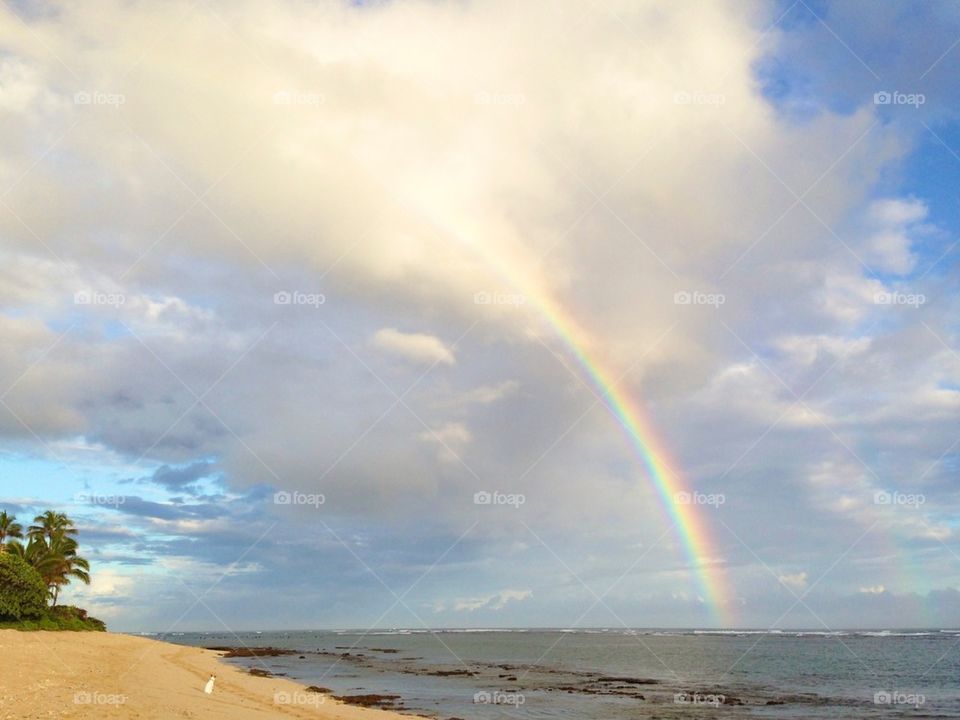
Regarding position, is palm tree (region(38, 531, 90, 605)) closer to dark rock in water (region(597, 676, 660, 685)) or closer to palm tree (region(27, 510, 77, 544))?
palm tree (region(27, 510, 77, 544))

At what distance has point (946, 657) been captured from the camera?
90.3 m

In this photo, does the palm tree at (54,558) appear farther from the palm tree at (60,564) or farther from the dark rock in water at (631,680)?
the dark rock in water at (631,680)

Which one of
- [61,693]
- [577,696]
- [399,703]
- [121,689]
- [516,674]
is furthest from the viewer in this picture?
[516,674]

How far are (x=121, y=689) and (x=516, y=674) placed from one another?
39.3 m

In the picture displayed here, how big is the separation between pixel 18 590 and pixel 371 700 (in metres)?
35.3

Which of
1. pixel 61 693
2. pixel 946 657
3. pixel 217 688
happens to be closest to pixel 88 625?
pixel 217 688

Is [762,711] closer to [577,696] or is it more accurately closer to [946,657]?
[577,696]

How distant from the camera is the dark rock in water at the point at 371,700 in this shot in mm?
35728

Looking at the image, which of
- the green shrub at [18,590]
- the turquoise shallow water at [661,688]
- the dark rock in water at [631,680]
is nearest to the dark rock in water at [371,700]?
the turquoise shallow water at [661,688]

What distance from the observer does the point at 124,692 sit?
27.3m

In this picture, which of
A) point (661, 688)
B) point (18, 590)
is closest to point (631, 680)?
point (661, 688)

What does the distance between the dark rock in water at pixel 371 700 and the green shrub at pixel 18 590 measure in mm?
32543

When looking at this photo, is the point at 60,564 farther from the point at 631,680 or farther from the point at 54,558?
the point at 631,680

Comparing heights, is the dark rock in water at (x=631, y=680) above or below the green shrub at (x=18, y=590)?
below
